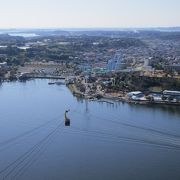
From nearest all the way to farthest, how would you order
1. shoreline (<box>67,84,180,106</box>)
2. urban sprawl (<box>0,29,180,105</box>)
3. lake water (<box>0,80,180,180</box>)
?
lake water (<box>0,80,180,180</box>)
shoreline (<box>67,84,180,106</box>)
urban sprawl (<box>0,29,180,105</box>)

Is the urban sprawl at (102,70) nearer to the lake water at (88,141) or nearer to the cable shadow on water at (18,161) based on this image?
the lake water at (88,141)

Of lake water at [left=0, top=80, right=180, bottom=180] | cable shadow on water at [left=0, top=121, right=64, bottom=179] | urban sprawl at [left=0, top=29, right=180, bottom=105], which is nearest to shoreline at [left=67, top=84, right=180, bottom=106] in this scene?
urban sprawl at [left=0, top=29, right=180, bottom=105]

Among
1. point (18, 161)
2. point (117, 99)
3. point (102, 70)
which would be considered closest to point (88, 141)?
point (18, 161)

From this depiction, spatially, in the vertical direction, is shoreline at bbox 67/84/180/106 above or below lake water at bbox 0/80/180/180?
below

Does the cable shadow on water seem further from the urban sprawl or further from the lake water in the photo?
the urban sprawl

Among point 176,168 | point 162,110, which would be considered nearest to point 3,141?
point 176,168

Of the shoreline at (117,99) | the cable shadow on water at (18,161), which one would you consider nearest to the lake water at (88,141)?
the cable shadow on water at (18,161)

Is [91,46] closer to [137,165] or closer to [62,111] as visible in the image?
[62,111]

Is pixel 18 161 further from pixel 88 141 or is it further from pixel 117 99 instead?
pixel 117 99

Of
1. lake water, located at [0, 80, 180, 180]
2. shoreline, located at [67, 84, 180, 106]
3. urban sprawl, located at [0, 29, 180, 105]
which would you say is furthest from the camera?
urban sprawl, located at [0, 29, 180, 105]
